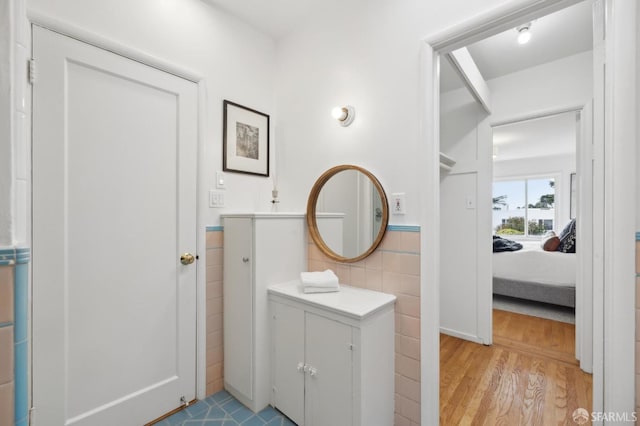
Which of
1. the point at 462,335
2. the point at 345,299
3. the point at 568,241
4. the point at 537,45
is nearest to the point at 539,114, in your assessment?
the point at 537,45

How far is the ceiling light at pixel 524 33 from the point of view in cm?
203

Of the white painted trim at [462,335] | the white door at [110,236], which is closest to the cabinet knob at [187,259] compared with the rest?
the white door at [110,236]

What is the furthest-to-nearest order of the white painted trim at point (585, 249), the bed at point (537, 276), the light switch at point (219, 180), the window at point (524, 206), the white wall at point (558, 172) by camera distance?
1. the window at point (524, 206)
2. the white wall at point (558, 172)
3. the bed at point (537, 276)
4. the white painted trim at point (585, 249)
5. the light switch at point (219, 180)

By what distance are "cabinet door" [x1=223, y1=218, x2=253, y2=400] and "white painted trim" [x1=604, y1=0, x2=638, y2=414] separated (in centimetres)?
160

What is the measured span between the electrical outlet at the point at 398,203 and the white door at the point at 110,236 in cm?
118

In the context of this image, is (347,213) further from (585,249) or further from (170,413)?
(585,249)

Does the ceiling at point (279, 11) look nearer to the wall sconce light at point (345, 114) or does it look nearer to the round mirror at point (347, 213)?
the wall sconce light at point (345, 114)

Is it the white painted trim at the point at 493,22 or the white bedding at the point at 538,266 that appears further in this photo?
the white bedding at the point at 538,266

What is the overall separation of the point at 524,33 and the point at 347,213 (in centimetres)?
179

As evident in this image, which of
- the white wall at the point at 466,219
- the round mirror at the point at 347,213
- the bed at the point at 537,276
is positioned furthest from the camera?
the bed at the point at 537,276

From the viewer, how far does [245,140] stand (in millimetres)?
2051

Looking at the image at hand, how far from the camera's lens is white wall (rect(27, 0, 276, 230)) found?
1447 millimetres

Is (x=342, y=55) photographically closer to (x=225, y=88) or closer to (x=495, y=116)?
(x=225, y=88)

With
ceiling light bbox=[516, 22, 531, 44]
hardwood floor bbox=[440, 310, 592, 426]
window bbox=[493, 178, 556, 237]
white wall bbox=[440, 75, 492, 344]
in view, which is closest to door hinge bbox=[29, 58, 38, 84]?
hardwood floor bbox=[440, 310, 592, 426]
